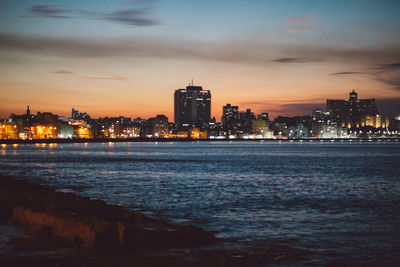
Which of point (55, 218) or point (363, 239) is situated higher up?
point (55, 218)

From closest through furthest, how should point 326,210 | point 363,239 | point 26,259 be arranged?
point 26,259 < point 363,239 < point 326,210

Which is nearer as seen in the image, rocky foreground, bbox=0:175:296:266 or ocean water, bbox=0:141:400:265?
rocky foreground, bbox=0:175:296:266

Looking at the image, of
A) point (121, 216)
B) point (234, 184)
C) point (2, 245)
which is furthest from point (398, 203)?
point (2, 245)

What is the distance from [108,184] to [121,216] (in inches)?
841

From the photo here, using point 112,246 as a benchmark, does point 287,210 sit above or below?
below

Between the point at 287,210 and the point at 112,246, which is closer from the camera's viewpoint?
the point at 112,246

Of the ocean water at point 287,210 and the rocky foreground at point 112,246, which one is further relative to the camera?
the ocean water at point 287,210

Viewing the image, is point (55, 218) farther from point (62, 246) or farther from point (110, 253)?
point (110, 253)

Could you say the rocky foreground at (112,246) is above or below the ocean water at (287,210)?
above

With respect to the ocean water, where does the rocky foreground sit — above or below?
above

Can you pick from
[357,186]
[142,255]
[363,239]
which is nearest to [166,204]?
[363,239]

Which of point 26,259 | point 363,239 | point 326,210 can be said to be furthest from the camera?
point 326,210

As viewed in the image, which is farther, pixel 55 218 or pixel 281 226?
pixel 281 226

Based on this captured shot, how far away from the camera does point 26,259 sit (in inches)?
462
